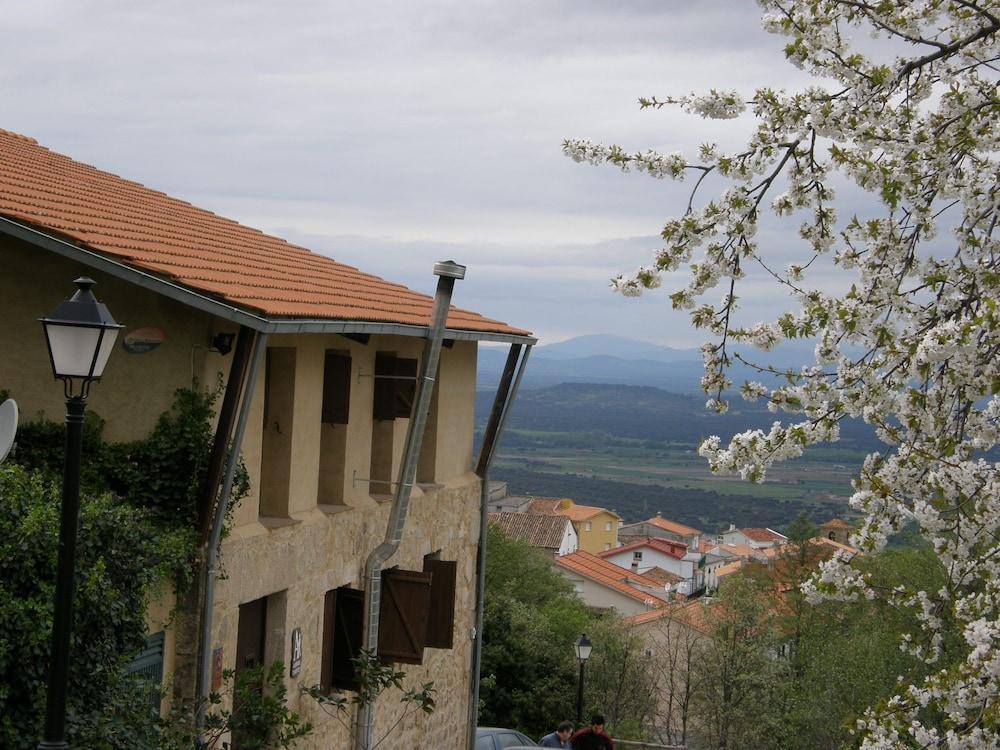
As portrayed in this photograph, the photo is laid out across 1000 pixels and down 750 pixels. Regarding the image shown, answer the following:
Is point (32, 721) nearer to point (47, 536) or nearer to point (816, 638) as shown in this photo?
point (47, 536)

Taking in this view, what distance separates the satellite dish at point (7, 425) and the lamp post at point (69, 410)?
2126 mm

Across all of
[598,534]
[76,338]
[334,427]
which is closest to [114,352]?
[334,427]

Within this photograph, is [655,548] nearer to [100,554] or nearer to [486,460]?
[486,460]

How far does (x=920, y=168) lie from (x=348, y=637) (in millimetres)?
7979

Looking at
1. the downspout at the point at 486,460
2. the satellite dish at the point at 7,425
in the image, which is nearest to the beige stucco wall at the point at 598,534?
the downspout at the point at 486,460

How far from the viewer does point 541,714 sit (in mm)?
30109

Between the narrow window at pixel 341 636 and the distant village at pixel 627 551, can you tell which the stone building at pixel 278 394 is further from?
the distant village at pixel 627 551

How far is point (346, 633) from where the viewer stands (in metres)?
12.4

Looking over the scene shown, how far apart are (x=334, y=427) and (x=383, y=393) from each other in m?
0.93

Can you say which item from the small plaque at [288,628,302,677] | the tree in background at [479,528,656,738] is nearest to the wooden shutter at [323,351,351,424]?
the small plaque at [288,628,302,677]

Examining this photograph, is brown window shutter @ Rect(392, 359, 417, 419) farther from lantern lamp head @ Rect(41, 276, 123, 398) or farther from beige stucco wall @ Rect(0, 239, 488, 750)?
lantern lamp head @ Rect(41, 276, 123, 398)

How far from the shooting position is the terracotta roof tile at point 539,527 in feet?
296

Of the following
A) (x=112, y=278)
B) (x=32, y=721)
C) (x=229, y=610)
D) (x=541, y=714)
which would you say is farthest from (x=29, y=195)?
(x=541, y=714)

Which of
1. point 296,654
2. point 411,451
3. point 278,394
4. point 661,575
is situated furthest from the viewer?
point 661,575
